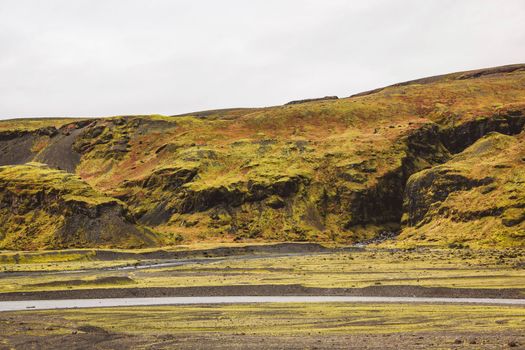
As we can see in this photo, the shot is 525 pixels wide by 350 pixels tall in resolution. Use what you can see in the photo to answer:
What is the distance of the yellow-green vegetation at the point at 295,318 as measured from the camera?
27.4 metres

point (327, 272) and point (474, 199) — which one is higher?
point (474, 199)

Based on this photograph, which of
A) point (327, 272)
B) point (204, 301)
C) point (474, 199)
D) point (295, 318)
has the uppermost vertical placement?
point (295, 318)

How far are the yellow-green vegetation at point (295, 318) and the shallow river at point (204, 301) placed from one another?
2184 millimetres

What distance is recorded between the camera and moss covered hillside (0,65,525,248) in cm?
8556

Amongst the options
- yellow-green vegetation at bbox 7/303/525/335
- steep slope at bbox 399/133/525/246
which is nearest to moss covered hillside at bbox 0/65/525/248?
steep slope at bbox 399/133/525/246

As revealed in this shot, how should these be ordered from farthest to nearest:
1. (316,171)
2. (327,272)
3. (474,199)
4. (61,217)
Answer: (316,171) < (61,217) < (474,199) < (327,272)

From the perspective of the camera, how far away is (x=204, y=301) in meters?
40.4

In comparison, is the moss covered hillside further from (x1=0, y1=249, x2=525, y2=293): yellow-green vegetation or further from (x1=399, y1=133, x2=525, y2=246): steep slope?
(x1=0, y1=249, x2=525, y2=293): yellow-green vegetation

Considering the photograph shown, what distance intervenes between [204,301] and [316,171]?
234ft

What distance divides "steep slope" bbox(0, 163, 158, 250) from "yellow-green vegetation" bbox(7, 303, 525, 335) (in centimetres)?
4940

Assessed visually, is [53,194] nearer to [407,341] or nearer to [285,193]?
[285,193]

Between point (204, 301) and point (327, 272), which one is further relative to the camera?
point (327, 272)

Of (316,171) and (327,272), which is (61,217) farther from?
(327,272)

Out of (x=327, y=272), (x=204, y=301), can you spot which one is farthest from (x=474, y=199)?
(x=204, y=301)
